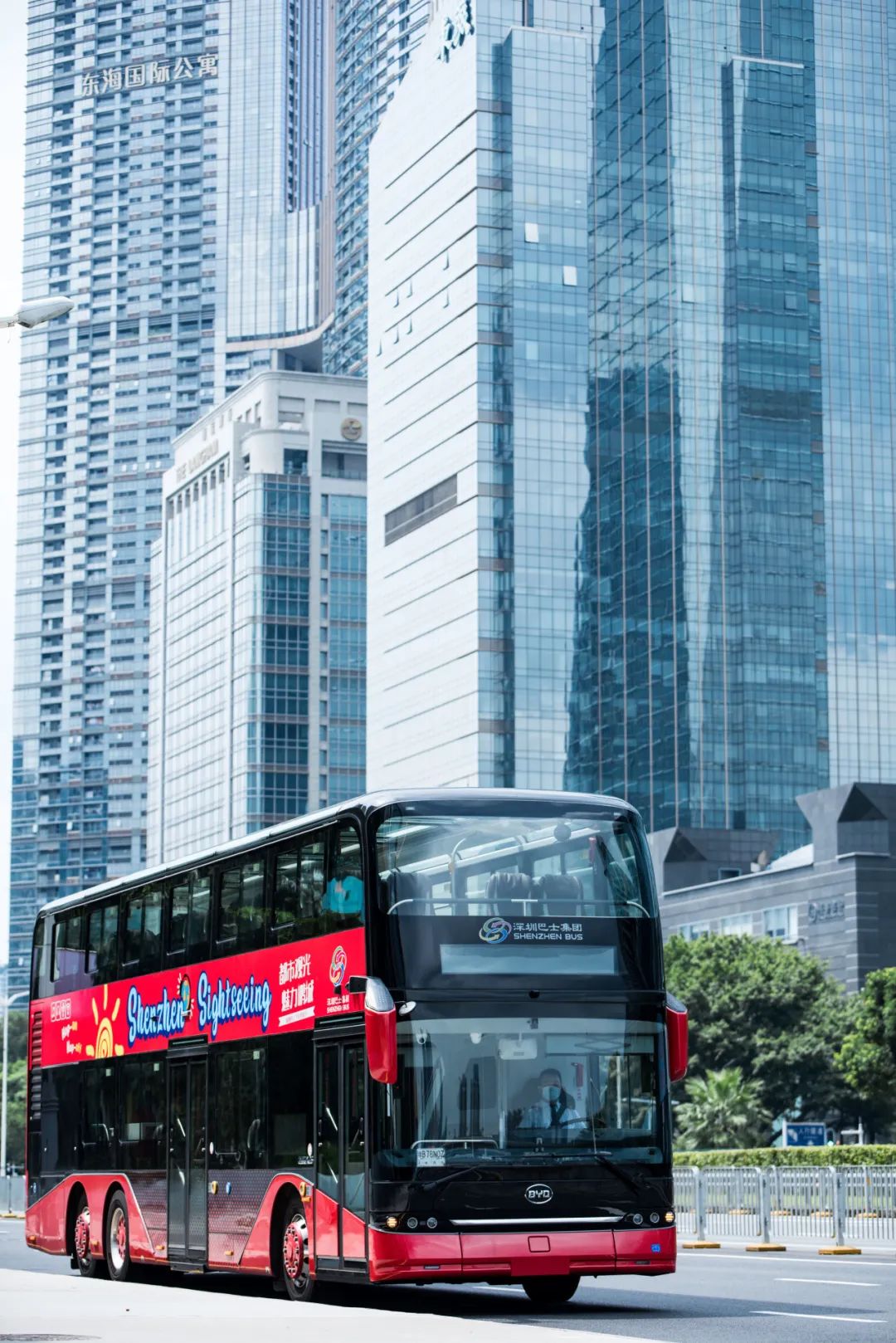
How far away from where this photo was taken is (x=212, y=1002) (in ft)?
80.8

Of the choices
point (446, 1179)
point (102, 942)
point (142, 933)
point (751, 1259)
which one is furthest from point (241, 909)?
point (751, 1259)

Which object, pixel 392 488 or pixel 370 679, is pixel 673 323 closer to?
pixel 392 488

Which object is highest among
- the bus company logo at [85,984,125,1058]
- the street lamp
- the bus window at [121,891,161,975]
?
the street lamp

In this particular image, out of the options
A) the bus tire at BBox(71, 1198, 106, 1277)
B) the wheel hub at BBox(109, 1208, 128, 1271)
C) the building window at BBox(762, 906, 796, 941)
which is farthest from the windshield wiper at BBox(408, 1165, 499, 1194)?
the building window at BBox(762, 906, 796, 941)

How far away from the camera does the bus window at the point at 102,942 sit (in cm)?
2817

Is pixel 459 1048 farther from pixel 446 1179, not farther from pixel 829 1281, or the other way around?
pixel 829 1281

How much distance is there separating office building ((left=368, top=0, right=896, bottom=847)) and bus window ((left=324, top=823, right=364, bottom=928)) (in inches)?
5023

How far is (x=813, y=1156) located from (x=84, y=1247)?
1012 inches

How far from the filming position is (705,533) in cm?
15338

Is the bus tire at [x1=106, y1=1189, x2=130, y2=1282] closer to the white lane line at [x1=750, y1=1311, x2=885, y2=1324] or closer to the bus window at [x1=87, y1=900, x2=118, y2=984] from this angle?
the bus window at [x1=87, y1=900, x2=118, y2=984]

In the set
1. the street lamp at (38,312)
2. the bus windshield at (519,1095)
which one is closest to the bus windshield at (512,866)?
the bus windshield at (519,1095)

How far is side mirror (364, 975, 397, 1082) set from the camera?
65.6ft

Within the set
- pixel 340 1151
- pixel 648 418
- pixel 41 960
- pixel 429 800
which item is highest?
pixel 648 418

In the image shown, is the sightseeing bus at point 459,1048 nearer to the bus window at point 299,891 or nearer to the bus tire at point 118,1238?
the bus window at point 299,891
